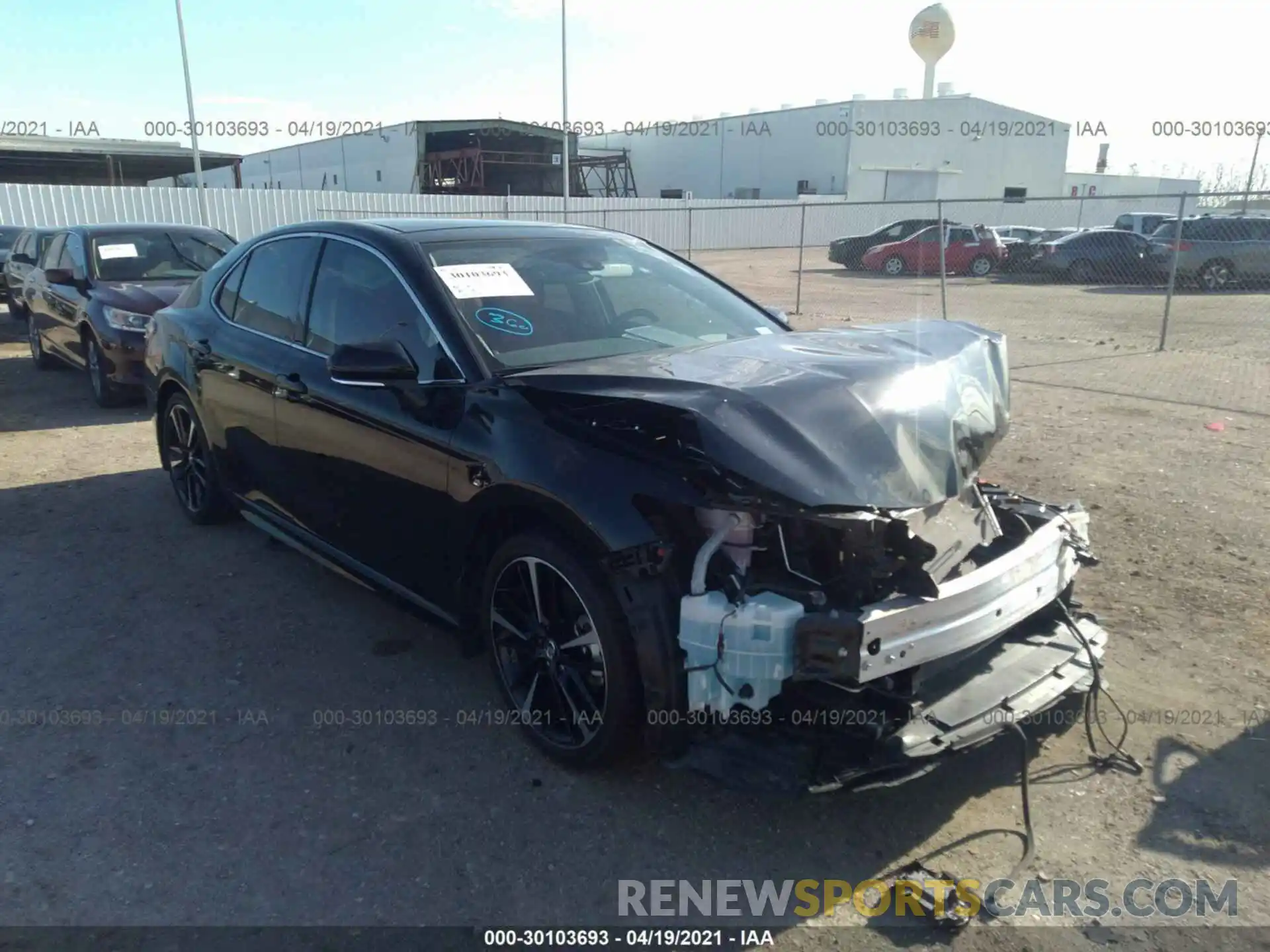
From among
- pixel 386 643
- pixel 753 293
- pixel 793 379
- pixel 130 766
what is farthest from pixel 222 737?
pixel 753 293

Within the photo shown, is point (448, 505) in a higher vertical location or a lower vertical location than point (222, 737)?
higher

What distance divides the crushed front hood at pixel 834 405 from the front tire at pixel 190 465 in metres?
3.02

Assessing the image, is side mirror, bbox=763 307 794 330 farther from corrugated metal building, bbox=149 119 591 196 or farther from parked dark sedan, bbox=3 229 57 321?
corrugated metal building, bbox=149 119 591 196

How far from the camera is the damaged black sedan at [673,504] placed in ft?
8.48

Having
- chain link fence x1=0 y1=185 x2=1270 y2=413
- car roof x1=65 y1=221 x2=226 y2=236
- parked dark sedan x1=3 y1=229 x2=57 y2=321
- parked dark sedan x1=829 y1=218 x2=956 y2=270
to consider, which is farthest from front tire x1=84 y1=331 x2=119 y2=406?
parked dark sedan x1=829 y1=218 x2=956 y2=270

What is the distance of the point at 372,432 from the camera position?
3.63m

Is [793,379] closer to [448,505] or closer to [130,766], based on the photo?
[448,505]

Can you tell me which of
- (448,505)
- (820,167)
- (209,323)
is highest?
(820,167)

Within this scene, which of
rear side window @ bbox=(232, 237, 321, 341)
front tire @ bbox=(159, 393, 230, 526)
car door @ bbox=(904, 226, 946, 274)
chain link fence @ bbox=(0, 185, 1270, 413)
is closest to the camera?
rear side window @ bbox=(232, 237, 321, 341)

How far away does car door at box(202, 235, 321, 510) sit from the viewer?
4289 millimetres

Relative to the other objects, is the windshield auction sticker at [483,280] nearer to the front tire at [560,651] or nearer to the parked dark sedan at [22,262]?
the front tire at [560,651]

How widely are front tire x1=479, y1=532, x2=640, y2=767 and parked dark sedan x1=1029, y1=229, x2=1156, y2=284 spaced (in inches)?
880

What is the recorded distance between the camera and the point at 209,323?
4980 millimetres

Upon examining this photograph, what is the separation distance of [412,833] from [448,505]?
112 cm
